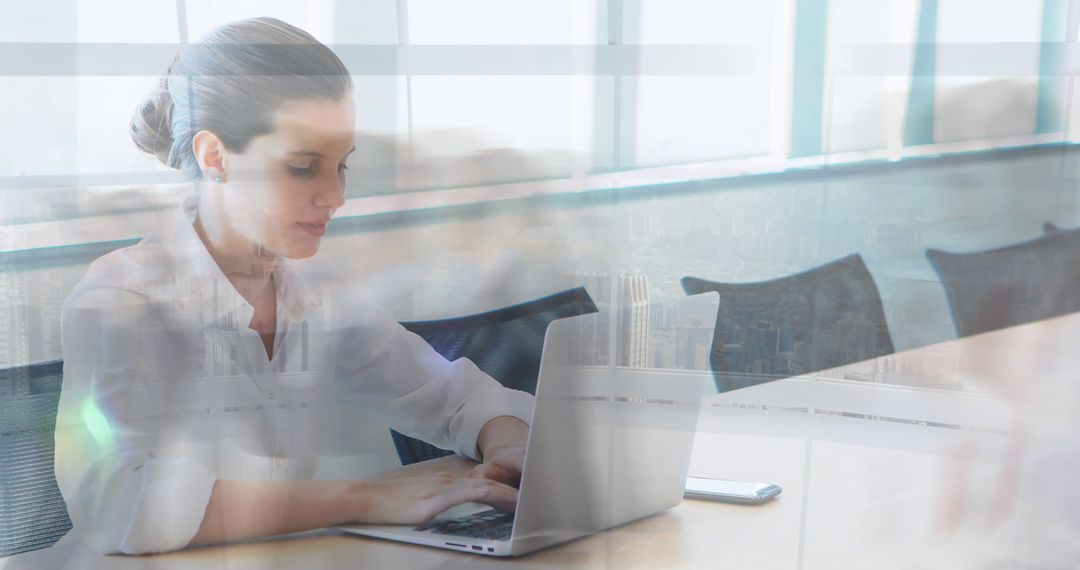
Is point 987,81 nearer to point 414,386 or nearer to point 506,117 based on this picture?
point 506,117

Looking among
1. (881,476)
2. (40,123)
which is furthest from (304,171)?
(881,476)

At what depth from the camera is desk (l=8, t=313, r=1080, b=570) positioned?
43.6 inches

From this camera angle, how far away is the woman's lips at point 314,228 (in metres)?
1.10

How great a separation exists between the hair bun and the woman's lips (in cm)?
19

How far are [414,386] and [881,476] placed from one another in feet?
2.15

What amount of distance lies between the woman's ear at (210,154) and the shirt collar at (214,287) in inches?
2.9

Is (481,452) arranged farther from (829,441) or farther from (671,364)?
(829,441)

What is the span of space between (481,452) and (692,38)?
629 millimetres

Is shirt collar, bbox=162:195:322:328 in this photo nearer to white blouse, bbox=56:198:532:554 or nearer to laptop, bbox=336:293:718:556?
white blouse, bbox=56:198:532:554

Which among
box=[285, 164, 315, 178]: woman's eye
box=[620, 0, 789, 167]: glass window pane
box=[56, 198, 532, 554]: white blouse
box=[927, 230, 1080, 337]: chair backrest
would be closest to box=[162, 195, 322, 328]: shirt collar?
box=[56, 198, 532, 554]: white blouse

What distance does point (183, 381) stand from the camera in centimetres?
112

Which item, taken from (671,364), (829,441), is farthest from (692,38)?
(829,441)

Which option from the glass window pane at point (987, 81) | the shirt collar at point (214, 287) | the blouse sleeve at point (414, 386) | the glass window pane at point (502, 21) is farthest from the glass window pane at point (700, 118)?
the shirt collar at point (214, 287)

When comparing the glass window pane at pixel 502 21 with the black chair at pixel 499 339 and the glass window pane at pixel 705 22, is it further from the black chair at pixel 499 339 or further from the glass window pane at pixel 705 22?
the black chair at pixel 499 339
